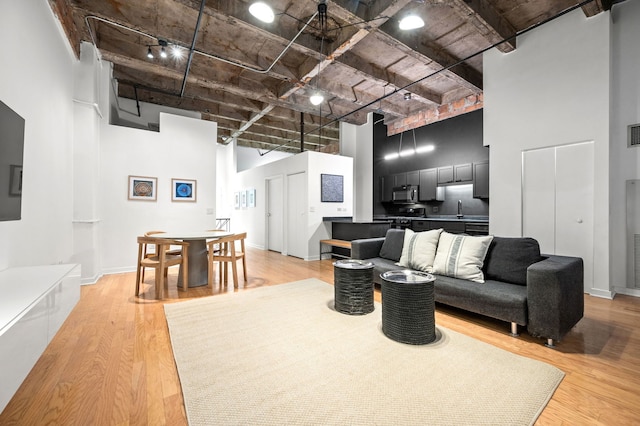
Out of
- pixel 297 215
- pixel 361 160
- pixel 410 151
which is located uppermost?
pixel 410 151

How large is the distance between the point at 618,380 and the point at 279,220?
6211 millimetres

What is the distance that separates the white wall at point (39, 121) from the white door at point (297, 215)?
3941mm

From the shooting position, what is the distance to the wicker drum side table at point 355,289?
2807 millimetres

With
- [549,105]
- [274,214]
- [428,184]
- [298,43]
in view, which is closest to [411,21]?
[298,43]

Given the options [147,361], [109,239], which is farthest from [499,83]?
[109,239]

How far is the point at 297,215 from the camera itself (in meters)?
6.48

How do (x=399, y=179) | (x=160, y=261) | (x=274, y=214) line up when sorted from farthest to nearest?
(x=274, y=214)
(x=399, y=179)
(x=160, y=261)

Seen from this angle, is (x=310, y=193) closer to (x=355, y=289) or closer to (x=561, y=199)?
(x=355, y=289)

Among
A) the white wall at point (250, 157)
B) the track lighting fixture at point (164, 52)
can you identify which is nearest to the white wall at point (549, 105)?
the track lighting fixture at point (164, 52)

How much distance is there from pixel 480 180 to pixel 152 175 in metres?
6.38

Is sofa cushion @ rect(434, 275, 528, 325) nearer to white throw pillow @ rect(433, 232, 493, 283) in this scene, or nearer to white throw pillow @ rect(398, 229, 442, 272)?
white throw pillow @ rect(433, 232, 493, 283)

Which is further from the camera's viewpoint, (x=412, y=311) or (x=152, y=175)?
(x=152, y=175)

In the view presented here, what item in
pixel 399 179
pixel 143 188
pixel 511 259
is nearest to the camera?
pixel 511 259

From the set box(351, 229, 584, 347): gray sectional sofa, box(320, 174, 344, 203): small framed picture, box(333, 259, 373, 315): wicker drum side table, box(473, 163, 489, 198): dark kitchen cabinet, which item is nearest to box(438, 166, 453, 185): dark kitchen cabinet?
box(473, 163, 489, 198): dark kitchen cabinet
